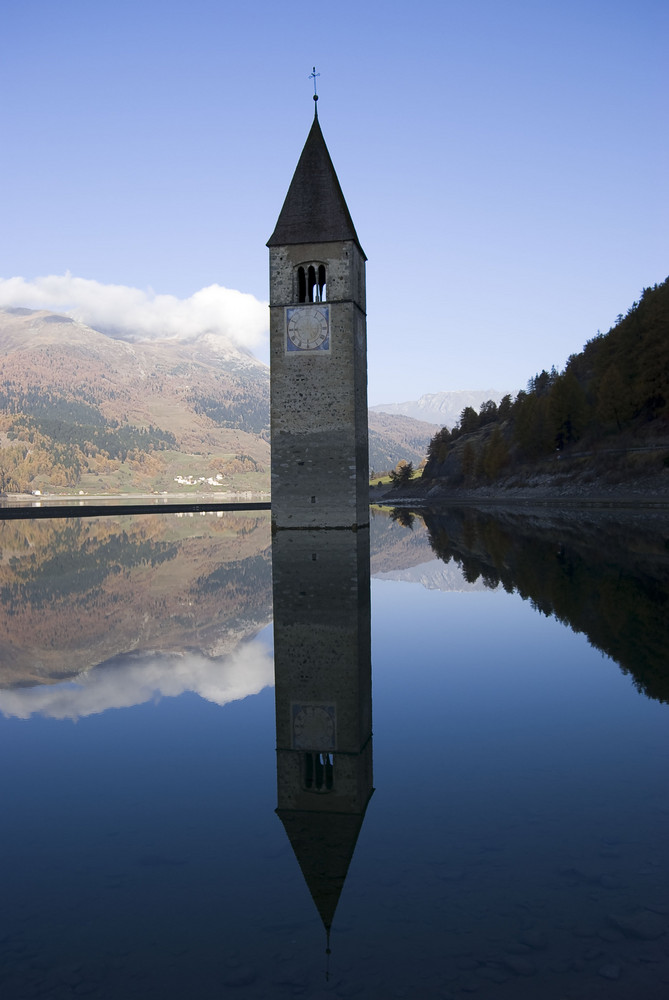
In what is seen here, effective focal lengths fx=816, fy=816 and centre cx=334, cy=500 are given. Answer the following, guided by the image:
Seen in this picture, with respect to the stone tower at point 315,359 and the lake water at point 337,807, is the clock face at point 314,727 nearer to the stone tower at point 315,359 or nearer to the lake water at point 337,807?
the lake water at point 337,807

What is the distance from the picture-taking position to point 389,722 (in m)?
8.59

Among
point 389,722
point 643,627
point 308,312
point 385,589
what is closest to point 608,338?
point 308,312

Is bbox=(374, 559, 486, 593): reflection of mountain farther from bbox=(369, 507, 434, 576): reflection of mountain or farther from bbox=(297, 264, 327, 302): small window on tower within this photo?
bbox=(297, 264, 327, 302): small window on tower

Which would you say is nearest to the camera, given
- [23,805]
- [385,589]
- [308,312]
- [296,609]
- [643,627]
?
[23,805]

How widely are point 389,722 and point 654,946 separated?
15.1 ft

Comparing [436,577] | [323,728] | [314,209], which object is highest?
[314,209]

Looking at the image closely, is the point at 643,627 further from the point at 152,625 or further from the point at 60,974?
the point at 60,974

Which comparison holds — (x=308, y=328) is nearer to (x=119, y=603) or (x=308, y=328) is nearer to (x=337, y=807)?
(x=119, y=603)

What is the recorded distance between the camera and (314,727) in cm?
844

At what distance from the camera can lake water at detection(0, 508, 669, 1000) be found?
4.11 meters

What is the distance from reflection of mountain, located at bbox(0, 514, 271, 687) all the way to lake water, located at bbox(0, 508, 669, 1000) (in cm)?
14

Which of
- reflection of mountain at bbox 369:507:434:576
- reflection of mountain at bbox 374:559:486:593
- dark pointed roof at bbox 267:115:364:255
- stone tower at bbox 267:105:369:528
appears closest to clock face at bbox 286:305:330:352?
stone tower at bbox 267:105:369:528

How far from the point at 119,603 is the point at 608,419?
65.3 m

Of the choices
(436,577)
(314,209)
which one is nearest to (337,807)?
(436,577)
